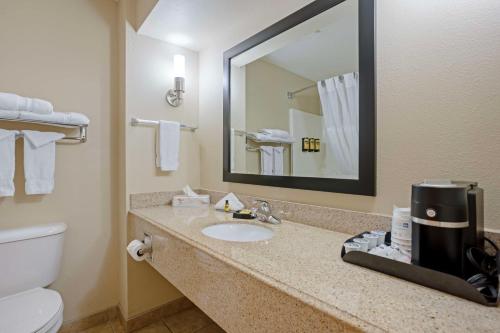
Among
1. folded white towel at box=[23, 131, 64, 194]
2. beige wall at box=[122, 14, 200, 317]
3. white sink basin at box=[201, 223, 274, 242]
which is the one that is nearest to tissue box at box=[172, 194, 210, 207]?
beige wall at box=[122, 14, 200, 317]

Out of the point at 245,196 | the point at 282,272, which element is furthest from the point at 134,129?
the point at 282,272

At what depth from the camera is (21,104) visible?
125 cm

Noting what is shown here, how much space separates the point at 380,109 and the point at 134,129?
1447 mm

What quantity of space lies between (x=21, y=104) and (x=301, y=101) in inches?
57.1

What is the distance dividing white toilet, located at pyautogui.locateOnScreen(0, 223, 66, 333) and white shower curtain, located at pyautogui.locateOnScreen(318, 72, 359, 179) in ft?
4.78

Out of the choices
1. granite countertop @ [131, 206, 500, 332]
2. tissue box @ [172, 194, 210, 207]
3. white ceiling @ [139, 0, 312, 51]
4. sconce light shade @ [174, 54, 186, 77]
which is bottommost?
granite countertop @ [131, 206, 500, 332]

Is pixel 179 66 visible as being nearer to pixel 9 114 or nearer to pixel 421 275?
pixel 9 114

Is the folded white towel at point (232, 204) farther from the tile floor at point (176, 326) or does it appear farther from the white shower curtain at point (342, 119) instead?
the tile floor at point (176, 326)

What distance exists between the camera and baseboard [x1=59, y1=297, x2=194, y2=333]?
1.55 meters

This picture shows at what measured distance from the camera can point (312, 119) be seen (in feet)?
3.94

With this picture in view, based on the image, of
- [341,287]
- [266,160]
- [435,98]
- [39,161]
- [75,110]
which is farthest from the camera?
[75,110]

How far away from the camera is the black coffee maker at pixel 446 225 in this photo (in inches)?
22.9

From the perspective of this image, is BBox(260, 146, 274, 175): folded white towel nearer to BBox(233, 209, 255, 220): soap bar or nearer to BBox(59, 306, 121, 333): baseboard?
BBox(233, 209, 255, 220): soap bar

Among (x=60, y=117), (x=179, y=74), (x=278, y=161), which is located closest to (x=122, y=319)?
(x=60, y=117)
